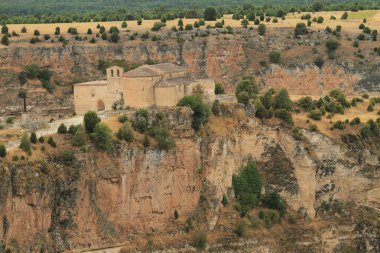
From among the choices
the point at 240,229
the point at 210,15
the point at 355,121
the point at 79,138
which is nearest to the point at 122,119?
the point at 79,138

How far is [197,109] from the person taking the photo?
6894cm

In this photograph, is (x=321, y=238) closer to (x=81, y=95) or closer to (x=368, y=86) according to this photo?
(x=81, y=95)

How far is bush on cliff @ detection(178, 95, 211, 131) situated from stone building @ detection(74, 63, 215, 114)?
173 cm

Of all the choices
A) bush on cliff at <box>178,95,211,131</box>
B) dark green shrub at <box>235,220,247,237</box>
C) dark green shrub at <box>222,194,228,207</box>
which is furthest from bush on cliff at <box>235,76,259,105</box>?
dark green shrub at <box>235,220,247,237</box>

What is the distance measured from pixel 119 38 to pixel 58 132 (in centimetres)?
3660

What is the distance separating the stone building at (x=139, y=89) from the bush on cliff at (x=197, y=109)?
173cm

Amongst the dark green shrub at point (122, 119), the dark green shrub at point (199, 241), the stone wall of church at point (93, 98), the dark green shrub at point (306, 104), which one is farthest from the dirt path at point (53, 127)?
the dark green shrub at point (306, 104)

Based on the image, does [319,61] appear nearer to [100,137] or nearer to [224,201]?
[224,201]

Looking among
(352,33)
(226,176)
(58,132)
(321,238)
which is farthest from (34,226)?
(352,33)

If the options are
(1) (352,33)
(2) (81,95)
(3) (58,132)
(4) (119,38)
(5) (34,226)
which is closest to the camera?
(5) (34,226)

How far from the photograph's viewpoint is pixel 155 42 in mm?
99625

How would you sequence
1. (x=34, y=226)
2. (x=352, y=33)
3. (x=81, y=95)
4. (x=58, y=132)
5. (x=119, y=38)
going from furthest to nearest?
(x=352, y=33) → (x=119, y=38) → (x=81, y=95) → (x=58, y=132) → (x=34, y=226)

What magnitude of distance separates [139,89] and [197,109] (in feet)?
15.0

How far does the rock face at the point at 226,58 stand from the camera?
3691 inches
